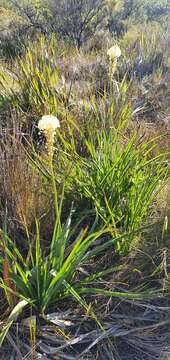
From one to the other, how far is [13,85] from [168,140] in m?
1.74

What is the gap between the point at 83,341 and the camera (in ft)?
5.86

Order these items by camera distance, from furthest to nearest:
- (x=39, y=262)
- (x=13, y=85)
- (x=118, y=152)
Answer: (x=13, y=85) → (x=118, y=152) → (x=39, y=262)

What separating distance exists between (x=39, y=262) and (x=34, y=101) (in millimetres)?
1841

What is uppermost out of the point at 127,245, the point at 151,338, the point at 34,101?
the point at 34,101

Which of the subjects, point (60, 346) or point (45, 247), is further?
point (45, 247)

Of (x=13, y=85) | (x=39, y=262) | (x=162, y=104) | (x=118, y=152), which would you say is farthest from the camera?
(x=162, y=104)

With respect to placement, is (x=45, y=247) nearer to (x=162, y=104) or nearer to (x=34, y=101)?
(x=34, y=101)

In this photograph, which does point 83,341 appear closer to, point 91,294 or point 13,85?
point 91,294

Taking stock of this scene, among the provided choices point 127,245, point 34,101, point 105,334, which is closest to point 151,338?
point 105,334

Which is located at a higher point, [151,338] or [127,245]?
[127,245]

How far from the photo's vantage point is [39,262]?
1.85 metres

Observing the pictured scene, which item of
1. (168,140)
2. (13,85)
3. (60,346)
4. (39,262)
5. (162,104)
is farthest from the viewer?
(162,104)

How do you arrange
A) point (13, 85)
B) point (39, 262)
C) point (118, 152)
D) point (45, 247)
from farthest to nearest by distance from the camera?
point (13, 85)
point (118, 152)
point (45, 247)
point (39, 262)

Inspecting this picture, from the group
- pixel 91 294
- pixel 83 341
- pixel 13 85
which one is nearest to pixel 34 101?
pixel 13 85
